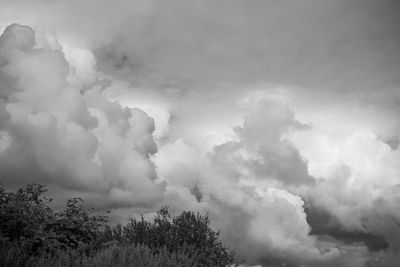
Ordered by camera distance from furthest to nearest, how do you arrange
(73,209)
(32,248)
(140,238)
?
(140,238) < (73,209) < (32,248)

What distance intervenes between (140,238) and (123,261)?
10431 mm

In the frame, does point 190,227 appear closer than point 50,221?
No

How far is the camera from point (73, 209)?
23.2 meters

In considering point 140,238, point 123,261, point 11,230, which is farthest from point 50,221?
point 123,261

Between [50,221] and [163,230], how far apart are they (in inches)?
242

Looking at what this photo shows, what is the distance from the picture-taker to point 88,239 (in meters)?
22.7

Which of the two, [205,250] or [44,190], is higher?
[44,190]

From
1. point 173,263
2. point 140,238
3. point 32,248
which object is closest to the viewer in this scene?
point 173,263

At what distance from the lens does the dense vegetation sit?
1562 centimetres

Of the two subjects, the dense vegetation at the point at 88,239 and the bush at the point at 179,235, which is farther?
the bush at the point at 179,235

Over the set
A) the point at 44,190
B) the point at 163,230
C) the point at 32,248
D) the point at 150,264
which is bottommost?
the point at 150,264

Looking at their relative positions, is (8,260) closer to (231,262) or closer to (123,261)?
(123,261)

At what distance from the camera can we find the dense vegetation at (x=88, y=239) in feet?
51.2

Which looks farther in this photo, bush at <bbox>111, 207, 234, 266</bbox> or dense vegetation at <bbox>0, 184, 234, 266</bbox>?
bush at <bbox>111, 207, 234, 266</bbox>
